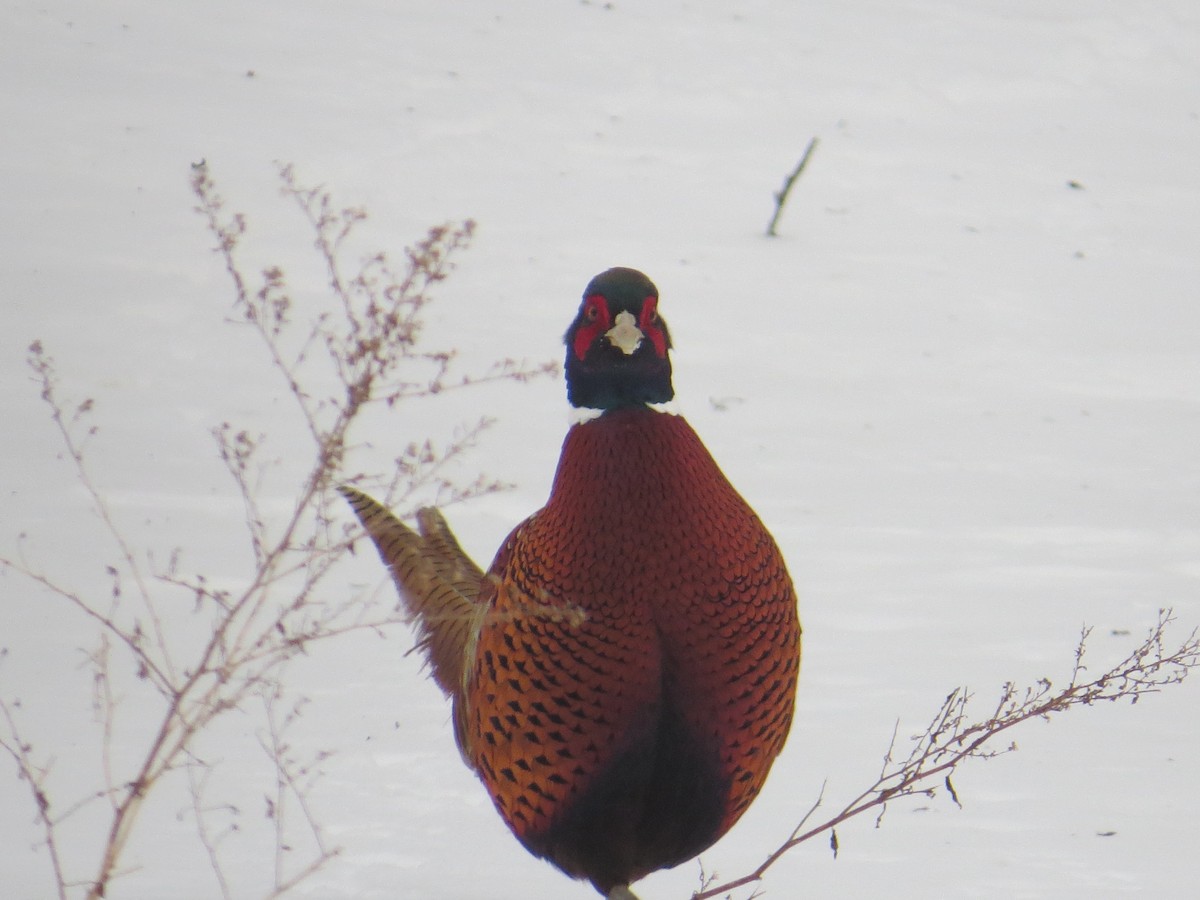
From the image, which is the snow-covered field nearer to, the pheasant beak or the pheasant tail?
the pheasant tail

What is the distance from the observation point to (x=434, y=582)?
2.78 m

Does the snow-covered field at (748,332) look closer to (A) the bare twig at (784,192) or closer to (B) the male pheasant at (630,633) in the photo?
(A) the bare twig at (784,192)

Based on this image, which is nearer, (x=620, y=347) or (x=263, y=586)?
(x=263, y=586)

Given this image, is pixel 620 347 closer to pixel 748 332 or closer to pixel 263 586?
pixel 263 586

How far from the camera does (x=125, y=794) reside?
304 centimetres

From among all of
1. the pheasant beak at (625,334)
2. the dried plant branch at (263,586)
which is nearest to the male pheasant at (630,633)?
the pheasant beak at (625,334)

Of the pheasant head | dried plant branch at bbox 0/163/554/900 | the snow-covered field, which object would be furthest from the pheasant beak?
the snow-covered field

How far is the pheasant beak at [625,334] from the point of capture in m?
2.25

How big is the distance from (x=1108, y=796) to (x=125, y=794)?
1794 mm

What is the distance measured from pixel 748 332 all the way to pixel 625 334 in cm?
324

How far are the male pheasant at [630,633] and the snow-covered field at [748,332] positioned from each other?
24.5 inches

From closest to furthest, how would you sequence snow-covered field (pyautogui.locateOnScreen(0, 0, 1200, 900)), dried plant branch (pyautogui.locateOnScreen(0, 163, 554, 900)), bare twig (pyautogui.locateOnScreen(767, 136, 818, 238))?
dried plant branch (pyautogui.locateOnScreen(0, 163, 554, 900)), snow-covered field (pyautogui.locateOnScreen(0, 0, 1200, 900)), bare twig (pyautogui.locateOnScreen(767, 136, 818, 238))

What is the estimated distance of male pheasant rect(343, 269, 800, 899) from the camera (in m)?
2.23

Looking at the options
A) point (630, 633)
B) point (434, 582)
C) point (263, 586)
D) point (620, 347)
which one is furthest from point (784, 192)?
point (263, 586)
